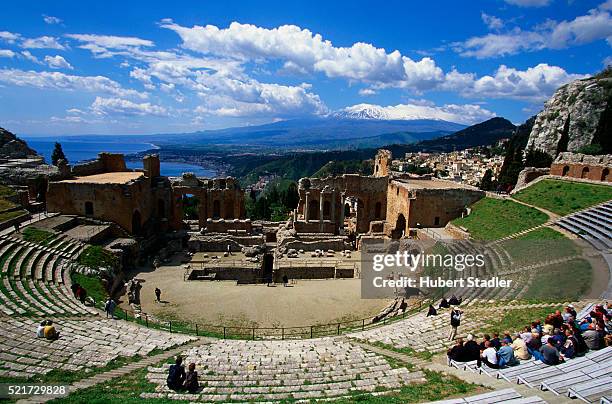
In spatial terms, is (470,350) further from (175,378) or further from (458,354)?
(175,378)

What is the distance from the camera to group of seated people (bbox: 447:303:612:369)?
12211mm

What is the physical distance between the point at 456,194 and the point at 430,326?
22.8 meters

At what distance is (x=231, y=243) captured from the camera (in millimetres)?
38656

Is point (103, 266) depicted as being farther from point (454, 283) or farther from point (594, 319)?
point (594, 319)

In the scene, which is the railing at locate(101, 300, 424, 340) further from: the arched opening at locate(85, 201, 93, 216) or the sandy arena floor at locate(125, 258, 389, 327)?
the arched opening at locate(85, 201, 93, 216)

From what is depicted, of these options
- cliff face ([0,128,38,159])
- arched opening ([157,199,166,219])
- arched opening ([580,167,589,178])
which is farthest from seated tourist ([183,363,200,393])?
cliff face ([0,128,38,159])

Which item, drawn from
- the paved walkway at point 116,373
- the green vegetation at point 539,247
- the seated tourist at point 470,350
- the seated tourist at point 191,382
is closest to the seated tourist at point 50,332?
the paved walkway at point 116,373

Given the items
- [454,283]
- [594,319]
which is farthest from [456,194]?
[594,319]

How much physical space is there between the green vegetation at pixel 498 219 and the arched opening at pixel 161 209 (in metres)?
30.5

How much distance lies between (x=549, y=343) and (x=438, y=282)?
1385cm

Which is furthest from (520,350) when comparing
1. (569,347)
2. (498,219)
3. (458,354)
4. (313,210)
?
(313,210)

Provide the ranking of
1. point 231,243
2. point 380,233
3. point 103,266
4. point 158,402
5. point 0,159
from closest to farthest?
point 158,402
point 103,266
point 231,243
point 380,233
point 0,159

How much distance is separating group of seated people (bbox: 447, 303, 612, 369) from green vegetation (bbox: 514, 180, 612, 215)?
19.3 metres

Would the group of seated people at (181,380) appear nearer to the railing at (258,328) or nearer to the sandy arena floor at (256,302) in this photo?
the railing at (258,328)
